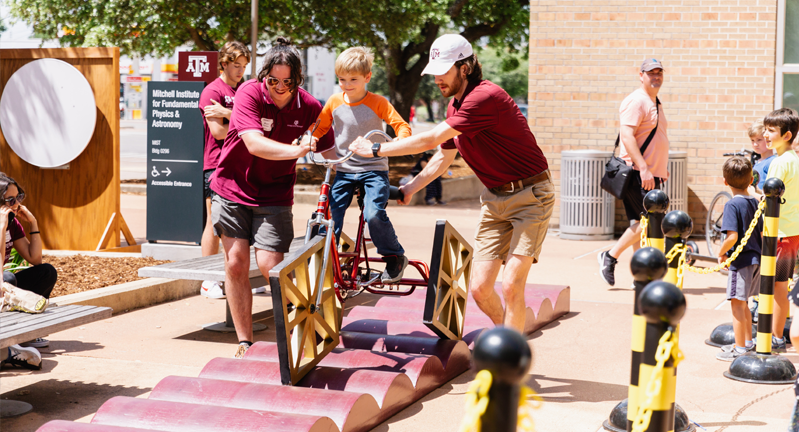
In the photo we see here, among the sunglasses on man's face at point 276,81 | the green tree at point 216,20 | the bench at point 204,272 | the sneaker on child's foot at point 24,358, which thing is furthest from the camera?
the green tree at point 216,20

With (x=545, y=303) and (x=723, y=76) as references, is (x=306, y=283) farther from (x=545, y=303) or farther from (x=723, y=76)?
(x=723, y=76)

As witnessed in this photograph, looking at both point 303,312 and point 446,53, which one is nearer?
point 303,312

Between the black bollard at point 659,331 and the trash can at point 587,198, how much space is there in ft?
30.6

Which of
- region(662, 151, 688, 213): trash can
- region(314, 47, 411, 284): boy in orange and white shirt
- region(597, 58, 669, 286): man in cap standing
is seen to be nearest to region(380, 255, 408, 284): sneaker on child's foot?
region(314, 47, 411, 284): boy in orange and white shirt

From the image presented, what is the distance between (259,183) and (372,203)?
87cm

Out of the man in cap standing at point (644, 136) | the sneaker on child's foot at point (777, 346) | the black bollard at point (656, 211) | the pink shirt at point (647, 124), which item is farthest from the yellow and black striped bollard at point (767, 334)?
the pink shirt at point (647, 124)

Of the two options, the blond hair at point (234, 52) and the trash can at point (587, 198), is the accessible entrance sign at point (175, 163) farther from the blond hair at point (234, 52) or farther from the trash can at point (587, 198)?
the trash can at point (587, 198)

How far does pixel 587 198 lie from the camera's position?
11.9 m

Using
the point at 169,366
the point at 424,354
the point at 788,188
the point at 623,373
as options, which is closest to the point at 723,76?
the point at 788,188

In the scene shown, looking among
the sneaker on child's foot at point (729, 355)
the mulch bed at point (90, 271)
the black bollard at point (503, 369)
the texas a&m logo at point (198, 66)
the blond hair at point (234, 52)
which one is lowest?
the sneaker on child's foot at point (729, 355)

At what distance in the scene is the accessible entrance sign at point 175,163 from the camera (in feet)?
31.6

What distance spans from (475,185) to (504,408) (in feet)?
58.4

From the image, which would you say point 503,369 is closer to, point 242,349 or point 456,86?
point 456,86

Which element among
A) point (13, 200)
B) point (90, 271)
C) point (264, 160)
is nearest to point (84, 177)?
point (90, 271)
